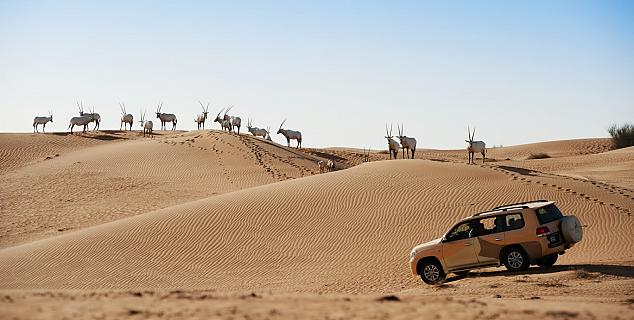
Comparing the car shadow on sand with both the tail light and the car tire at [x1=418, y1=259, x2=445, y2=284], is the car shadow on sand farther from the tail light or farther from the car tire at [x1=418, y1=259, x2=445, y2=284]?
the tail light

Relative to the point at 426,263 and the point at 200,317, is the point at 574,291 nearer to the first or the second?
the point at 426,263

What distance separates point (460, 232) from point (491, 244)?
0.78 metres

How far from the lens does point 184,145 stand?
159 ft

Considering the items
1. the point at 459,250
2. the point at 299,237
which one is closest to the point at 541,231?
the point at 459,250

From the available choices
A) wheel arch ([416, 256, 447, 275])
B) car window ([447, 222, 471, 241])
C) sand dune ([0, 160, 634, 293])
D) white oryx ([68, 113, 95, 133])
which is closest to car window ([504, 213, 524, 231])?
car window ([447, 222, 471, 241])

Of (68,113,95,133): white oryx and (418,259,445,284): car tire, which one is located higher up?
(68,113,95,133): white oryx

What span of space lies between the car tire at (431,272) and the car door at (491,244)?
0.91m

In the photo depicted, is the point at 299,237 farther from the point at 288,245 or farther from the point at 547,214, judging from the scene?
the point at 547,214

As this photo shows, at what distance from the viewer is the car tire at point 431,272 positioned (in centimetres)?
1678

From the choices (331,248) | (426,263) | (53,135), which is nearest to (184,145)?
(53,135)

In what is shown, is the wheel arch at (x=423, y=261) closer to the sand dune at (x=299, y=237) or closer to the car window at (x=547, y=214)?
the sand dune at (x=299, y=237)

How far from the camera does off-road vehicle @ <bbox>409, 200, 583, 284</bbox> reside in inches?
628

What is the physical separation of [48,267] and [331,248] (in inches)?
304

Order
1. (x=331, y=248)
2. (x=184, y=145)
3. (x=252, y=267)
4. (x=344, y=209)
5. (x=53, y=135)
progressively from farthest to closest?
(x=53, y=135) → (x=184, y=145) → (x=344, y=209) → (x=331, y=248) → (x=252, y=267)
